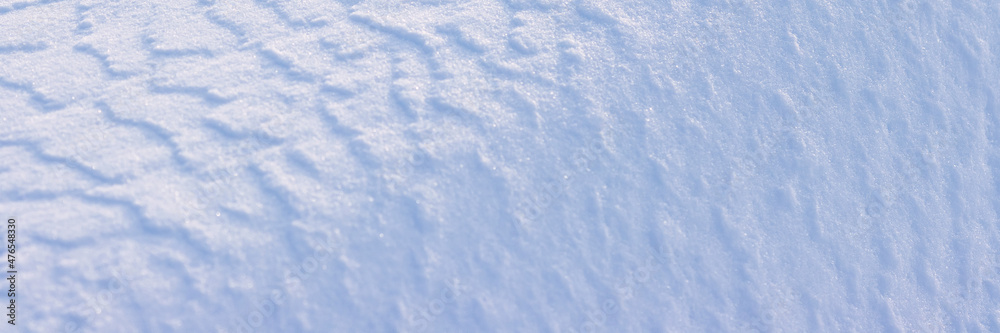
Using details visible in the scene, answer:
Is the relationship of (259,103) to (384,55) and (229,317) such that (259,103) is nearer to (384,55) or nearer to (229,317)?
(384,55)

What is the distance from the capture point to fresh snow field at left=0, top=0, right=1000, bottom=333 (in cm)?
157

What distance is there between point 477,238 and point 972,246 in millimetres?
1572

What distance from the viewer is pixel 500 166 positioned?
1.71 metres

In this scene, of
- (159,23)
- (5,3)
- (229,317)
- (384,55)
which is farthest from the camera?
(5,3)

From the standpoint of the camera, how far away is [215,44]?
6.50 ft

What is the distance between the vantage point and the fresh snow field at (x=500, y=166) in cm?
157

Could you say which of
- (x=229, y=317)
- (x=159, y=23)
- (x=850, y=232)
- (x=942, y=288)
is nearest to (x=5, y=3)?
(x=159, y=23)

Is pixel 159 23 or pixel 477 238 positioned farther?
pixel 159 23

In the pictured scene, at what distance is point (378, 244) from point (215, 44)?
0.92 meters

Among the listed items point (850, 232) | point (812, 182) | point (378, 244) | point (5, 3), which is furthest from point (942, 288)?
point (5, 3)

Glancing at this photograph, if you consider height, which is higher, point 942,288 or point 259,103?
point 259,103

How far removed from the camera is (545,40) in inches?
76.7

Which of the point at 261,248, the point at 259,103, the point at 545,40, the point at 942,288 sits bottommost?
the point at 942,288

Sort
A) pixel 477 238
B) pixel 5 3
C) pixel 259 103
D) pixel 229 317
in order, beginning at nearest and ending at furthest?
pixel 229 317
pixel 477 238
pixel 259 103
pixel 5 3
